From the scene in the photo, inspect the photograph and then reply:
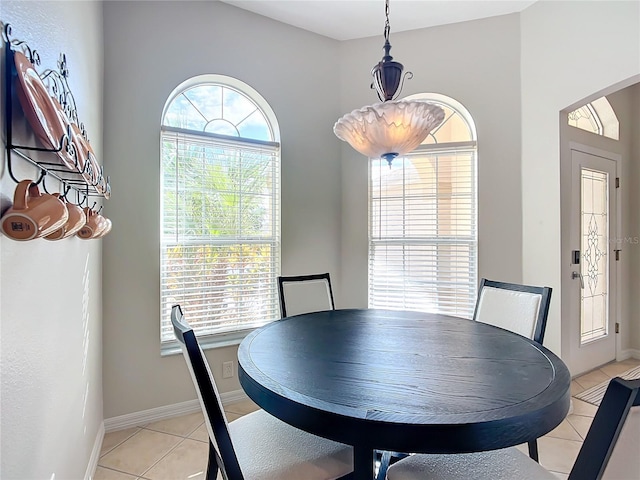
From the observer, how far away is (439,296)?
301 centimetres

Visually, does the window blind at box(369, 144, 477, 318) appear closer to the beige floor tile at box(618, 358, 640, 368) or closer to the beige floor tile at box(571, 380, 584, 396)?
the beige floor tile at box(571, 380, 584, 396)

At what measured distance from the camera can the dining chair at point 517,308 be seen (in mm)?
1829

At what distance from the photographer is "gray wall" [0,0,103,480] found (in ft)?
2.80

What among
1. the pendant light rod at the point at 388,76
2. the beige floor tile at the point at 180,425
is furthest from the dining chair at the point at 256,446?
the pendant light rod at the point at 388,76

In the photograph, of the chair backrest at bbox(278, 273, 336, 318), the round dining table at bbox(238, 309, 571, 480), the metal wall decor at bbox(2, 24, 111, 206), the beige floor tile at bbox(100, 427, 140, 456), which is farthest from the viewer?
the chair backrest at bbox(278, 273, 336, 318)

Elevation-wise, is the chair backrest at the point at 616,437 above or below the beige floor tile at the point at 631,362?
above

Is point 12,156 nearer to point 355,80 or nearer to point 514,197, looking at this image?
point 355,80

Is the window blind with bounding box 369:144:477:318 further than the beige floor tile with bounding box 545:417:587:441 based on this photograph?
Yes

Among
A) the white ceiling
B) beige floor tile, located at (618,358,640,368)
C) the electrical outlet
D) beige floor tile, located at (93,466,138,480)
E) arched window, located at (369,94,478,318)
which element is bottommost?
beige floor tile, located at (93,466,138,480)

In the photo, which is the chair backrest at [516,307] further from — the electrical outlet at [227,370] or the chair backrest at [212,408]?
the electrical outlet at [227,370]

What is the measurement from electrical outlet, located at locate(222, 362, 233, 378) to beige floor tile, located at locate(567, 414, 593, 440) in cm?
245

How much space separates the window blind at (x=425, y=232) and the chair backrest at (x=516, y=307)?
77 centimetres

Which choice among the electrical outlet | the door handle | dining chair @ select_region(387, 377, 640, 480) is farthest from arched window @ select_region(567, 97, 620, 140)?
the electrical outlet

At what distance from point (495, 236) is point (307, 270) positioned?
1605 millimetres
